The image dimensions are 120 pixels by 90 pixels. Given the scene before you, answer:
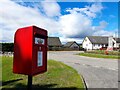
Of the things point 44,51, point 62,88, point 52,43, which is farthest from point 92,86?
point 52,43

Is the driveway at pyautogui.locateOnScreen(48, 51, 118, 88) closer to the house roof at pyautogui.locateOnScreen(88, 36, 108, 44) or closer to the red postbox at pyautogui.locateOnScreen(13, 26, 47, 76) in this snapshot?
the red postbox at pyautogui.locateOnScreen(13, 26, 47, 76)

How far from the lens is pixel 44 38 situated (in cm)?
452

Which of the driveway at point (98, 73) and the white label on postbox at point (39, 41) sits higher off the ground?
the white label on postbox at point (39, 41)

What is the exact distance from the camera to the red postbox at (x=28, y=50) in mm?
4019

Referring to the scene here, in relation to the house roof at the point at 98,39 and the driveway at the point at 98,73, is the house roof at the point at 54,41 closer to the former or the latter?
the house roof at the point at 98,39

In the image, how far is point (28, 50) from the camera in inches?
159

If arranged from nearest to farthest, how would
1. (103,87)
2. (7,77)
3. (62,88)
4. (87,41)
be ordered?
(62,88), (103,87), (7,77), (87,41)

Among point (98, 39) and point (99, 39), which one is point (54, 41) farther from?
point (99, 39)

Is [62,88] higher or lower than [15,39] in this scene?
lower

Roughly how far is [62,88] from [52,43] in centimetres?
7336

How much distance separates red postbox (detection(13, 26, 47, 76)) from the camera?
4019mm

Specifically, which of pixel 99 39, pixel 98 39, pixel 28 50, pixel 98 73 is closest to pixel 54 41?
pixel 98 39

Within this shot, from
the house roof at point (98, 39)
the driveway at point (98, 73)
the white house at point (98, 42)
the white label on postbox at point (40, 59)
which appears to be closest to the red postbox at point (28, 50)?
the white label on postbox at point (40, 59)

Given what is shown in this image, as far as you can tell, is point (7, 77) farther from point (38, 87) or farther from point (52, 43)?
point (52, 43)
